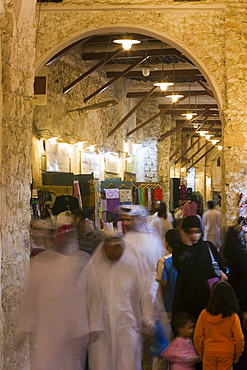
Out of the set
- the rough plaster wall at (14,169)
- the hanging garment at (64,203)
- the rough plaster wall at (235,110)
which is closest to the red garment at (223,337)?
the rough plaster wall at (14,169)

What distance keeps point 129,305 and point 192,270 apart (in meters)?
1.03

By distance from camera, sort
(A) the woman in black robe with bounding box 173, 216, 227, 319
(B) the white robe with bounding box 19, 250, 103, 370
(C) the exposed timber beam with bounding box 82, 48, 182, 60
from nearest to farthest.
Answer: (B) the white robe with bounding box 19, 250, 103, 370 → (A) the woman in black robe with bounding box 173, 216, 227, 319 → (C) the exposed timber beam with bounding box 82, 48, 182, 60

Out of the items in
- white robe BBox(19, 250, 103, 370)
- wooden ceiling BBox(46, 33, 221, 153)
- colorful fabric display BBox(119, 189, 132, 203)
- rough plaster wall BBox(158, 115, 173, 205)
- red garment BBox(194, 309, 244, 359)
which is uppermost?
wooden ceiling BBox(46, 33, 221, 153)

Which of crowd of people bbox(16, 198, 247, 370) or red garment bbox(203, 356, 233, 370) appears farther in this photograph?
red garment bbox(203, 356, 233, 370)

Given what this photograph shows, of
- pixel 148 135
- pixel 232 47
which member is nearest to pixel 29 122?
pixel 232 47

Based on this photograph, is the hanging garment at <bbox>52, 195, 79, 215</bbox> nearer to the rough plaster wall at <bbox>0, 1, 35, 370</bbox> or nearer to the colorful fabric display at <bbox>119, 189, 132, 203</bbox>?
the colorful fabric display at <bbox>119, 189, 132, 203</bbox>

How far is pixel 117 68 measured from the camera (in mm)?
17641

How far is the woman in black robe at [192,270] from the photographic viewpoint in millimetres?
5590

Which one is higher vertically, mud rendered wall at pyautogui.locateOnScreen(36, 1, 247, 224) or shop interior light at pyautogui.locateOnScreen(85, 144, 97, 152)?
mud rendered wall at pyautogui.locateOnScreen(36, 1, 247, 224)

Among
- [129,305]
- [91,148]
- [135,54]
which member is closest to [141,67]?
[135,54]

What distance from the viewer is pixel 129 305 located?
15.6ft

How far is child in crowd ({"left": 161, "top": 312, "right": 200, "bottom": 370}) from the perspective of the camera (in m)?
5.12

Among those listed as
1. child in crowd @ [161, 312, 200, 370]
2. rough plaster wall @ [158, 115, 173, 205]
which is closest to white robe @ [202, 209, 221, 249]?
child in crowd @ [161, 312, 200, 370]

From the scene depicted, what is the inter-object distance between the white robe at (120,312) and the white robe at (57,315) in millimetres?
169
